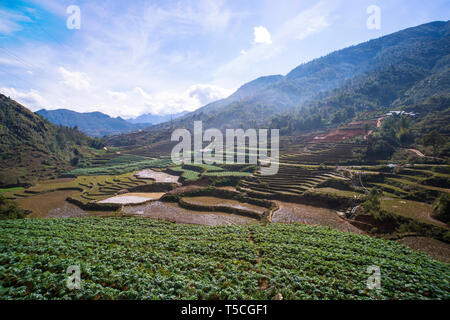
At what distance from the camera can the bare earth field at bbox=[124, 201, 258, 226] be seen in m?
20.7

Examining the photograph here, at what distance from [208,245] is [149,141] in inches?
3722

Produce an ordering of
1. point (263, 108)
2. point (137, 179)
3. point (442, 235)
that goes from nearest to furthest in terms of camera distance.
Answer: point (442, 235), point (137, 179), point (263, 108)

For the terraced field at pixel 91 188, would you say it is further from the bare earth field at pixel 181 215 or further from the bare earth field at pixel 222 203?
the bare earth field at pixel 222 203

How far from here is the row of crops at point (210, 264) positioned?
8336 millimetres

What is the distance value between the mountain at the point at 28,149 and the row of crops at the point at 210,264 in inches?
1522

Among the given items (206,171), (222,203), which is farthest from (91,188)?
(222,203)

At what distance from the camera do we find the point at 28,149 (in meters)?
52.6

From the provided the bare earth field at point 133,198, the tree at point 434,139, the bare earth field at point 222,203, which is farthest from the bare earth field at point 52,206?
the tree at point 434,139

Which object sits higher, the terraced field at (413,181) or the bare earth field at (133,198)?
the terraced field at (413,181)

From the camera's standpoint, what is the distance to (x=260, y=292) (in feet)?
27.6

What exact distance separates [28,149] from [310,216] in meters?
71.5

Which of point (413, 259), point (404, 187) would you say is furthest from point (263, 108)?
point (413, 259)

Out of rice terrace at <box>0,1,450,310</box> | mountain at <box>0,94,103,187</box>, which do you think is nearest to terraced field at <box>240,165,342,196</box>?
rice terrace at <box>0,1,450,310</box>
